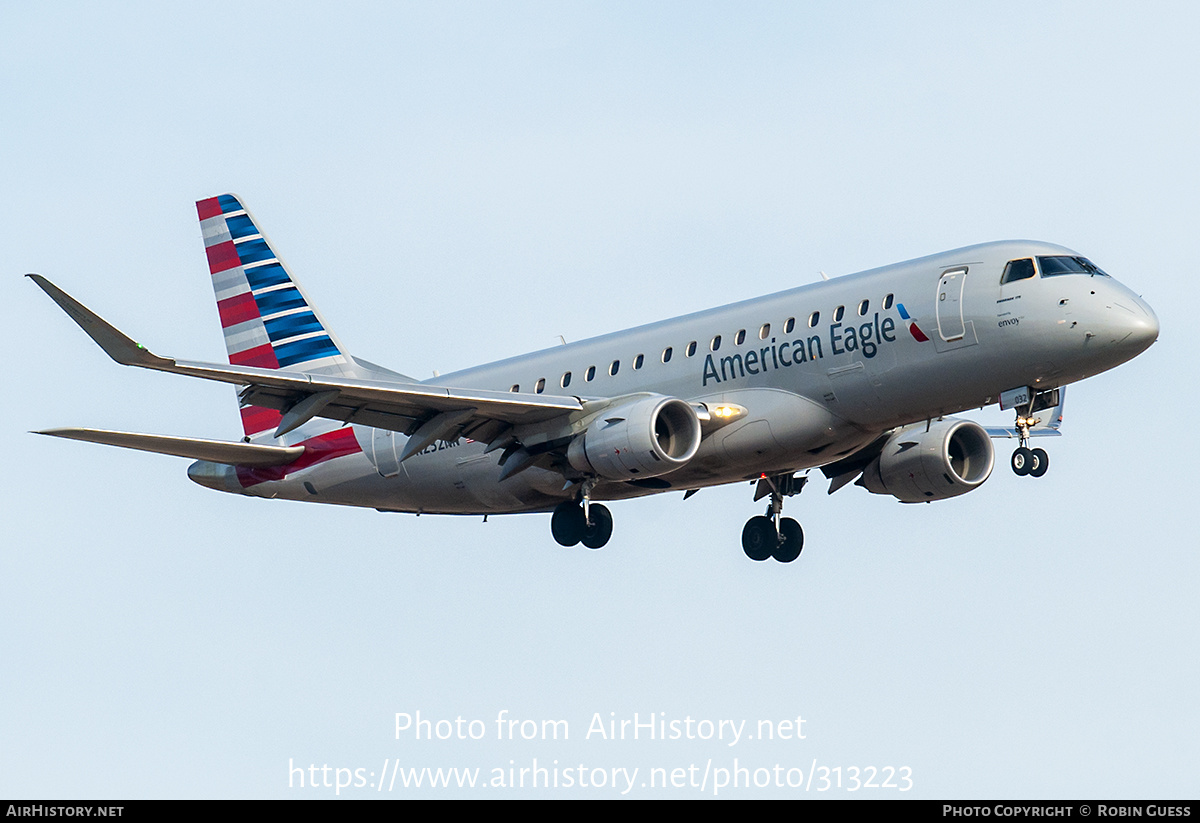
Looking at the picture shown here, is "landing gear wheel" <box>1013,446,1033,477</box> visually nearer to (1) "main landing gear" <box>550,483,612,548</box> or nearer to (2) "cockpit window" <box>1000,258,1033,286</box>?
(2) "cockpit window" <box>1000,258,1033,286</box>

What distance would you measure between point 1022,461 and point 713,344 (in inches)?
260

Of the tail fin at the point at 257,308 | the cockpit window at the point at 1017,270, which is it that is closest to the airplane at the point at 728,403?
the cockpit window at the point at 1017,270

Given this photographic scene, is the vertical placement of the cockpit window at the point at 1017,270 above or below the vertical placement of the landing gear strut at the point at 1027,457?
above

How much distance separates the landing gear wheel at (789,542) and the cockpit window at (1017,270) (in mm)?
8847

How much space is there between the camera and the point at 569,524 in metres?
37.8

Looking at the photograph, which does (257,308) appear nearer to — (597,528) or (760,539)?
(597,528)

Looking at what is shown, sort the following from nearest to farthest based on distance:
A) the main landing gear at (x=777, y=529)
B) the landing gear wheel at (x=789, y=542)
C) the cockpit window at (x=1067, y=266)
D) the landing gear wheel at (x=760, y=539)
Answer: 1. the cockpit window at (x=1067, y=266)
2. the main landing gear at (x=777, y=529)
3. the landing gear wheel at (x=789, y=542)
4. the landing gear wheel at (x=760, y=539)

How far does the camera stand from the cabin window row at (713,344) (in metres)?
34.6

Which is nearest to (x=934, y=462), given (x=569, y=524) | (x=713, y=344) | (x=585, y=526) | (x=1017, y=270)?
(x=713, y=344)

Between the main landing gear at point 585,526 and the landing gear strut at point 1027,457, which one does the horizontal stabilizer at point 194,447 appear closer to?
the main landing gear at point 585,526

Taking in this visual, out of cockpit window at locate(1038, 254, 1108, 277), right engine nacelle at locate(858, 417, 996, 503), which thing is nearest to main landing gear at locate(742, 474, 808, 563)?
right engine nacelle at locate(858, 417, 996, 503)

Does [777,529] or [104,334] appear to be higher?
[104,334]

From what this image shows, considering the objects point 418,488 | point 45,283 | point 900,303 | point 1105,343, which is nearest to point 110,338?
point 45,283

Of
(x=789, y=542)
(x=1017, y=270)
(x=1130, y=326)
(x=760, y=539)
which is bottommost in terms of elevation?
(x=789, y=542)
